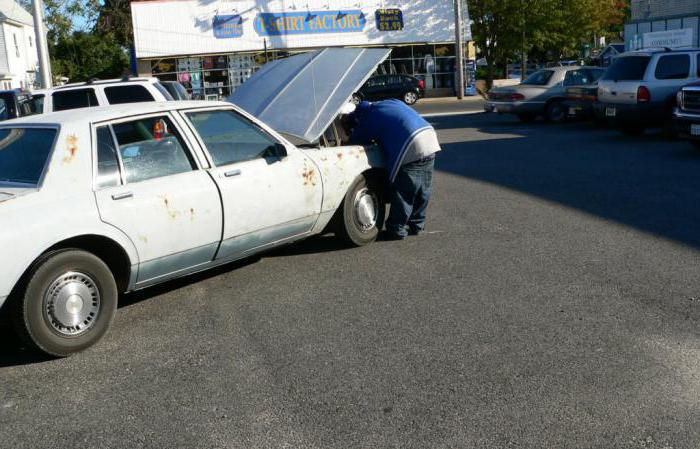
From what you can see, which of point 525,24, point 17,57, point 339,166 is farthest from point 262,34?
point 339,166

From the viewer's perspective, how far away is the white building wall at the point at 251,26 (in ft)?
131

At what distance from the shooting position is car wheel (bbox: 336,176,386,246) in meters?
7.62

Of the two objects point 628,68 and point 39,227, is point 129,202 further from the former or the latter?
point 628,68

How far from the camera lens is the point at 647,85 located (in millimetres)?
16016

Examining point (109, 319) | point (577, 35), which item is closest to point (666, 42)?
point (577, 35)

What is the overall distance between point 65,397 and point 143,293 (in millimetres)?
2144

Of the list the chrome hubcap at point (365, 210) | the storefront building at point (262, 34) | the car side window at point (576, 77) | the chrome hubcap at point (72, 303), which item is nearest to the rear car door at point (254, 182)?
the chrome hubcap at point (365, 210)

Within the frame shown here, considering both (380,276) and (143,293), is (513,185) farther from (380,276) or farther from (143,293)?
(143,293)

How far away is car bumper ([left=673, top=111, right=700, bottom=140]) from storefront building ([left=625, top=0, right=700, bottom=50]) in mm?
18088

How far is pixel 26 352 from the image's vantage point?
5.36 m

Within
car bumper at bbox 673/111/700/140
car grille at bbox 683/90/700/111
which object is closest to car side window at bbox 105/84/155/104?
car bumper at bbox 673/111/700/140

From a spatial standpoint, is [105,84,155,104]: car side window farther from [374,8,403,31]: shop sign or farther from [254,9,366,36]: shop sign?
[374,8,403,31]: shop sign

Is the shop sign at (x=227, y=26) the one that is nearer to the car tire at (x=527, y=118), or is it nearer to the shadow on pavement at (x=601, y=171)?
the car tire at (x=527, y=118)

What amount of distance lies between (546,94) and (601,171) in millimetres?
9917
